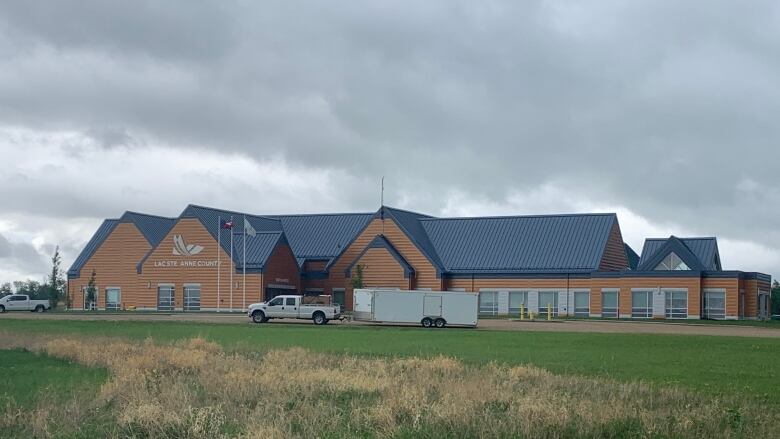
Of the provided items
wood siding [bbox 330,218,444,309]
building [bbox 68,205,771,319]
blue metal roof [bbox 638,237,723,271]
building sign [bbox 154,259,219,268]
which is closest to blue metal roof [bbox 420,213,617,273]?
building [bbox 68,205,771,319]

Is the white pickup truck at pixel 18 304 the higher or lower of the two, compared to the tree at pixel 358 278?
lower

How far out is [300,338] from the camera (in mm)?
37656

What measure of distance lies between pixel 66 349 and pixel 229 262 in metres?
52.2

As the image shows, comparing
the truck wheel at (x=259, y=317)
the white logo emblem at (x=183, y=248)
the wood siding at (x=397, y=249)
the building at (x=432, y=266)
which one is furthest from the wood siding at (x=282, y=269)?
the truck wheel at (x=259, y=317)

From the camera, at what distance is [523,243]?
79.7 m

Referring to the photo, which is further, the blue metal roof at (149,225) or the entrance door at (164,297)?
the blue metal roof at (149,225)

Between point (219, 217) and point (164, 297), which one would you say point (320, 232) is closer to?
point (219, 217)

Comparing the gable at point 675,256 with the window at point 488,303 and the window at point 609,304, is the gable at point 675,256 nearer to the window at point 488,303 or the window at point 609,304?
the window at point 609,304

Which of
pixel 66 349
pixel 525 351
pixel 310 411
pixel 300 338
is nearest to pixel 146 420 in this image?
pixel 310 411

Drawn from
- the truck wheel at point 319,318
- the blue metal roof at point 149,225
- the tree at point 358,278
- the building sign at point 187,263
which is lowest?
the truck wheel at point 319,318

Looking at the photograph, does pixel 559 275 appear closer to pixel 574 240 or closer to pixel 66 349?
pixel 574 240

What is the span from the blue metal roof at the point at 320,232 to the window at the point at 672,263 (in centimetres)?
2646

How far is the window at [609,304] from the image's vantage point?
72.6 metres

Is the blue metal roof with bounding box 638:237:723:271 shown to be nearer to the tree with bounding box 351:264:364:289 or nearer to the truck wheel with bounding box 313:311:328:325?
the tree with bounding box 351:264:364:289
